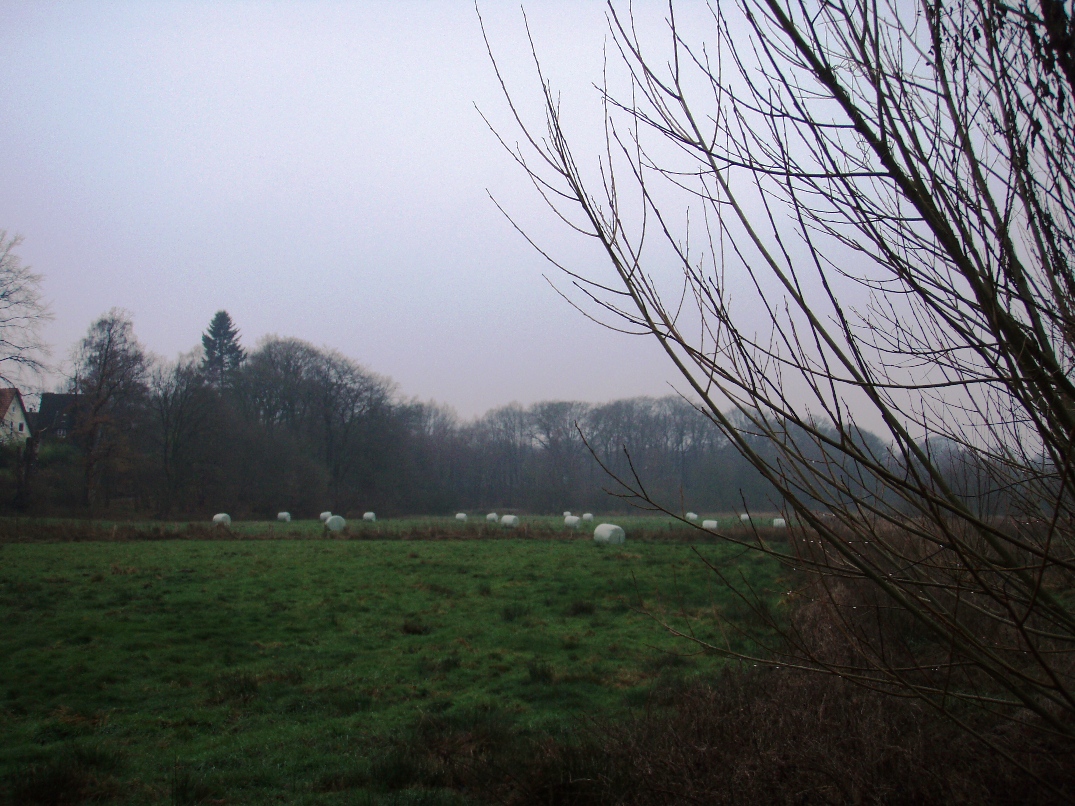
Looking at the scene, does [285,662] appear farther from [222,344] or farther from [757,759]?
[222,344]

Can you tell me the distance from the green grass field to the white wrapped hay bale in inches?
312

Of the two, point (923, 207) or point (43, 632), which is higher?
point (923, 207)

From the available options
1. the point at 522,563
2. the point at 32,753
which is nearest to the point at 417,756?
the point at 32,753

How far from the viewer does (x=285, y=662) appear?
9570 millimetres

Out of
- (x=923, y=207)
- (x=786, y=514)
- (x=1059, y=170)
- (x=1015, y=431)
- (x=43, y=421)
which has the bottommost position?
(x=786, y=514)

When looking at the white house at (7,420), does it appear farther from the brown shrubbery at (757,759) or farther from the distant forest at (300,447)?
the brown shrubbery at (757,759)

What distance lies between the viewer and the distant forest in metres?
32.9

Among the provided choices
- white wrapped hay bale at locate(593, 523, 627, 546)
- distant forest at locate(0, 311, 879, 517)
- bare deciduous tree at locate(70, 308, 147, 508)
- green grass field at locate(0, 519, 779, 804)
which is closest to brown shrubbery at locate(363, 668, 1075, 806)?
Answer: green grass field at locate(0, 519, 779, 804)

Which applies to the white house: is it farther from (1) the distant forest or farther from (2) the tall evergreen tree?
(2) the tall evergreen tree

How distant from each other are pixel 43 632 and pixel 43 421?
1151 inches

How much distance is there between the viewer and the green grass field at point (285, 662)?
5.94 m

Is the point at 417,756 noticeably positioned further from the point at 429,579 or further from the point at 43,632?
the point at 429,579

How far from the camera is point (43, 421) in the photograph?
1319 inches

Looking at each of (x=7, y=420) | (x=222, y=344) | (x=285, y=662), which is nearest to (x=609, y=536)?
(x=285, y=662)
